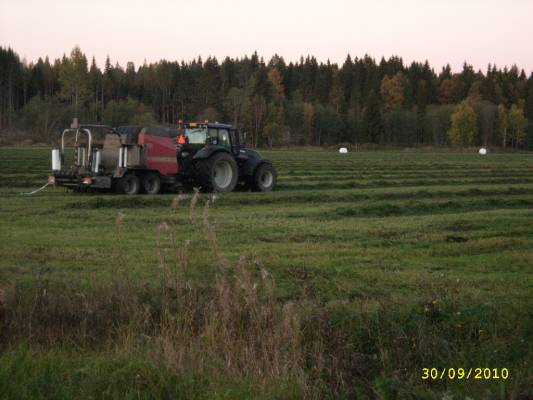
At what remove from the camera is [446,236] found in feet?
42.5

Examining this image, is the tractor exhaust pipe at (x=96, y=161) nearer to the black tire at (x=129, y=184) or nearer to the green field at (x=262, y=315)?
the black tire at (x=129, y=184)

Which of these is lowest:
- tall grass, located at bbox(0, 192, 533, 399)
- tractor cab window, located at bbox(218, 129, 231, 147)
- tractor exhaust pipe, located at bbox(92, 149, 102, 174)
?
tall grass, located at bbox(0, 192, 533, 399)

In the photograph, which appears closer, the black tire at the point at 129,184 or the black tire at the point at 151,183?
the black tire at the point at 129,184

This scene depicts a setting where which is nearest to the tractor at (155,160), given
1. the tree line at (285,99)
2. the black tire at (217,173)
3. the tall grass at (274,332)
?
the black tire at (217,173)

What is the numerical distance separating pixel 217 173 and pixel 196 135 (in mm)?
1360

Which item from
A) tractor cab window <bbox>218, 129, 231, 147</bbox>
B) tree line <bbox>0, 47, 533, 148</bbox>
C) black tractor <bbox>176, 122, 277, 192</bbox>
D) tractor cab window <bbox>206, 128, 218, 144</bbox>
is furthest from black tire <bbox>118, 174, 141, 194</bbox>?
tree line <bbox>0, 47, 533, 148</bbox>

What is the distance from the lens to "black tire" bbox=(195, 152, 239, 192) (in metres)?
21.0

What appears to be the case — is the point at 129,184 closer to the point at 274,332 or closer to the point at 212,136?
the point at 212,136

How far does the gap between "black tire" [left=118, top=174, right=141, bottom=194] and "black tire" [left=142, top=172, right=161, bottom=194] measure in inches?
10.0

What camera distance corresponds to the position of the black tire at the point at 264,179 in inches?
892

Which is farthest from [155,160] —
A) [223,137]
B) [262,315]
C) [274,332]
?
[274,332]

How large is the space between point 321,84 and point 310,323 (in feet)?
391

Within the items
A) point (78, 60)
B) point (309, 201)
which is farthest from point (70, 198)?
point (78, 60)

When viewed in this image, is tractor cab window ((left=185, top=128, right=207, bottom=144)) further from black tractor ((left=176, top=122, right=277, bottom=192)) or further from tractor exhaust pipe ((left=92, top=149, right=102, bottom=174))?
tractor exhaust pipe ((left=92, top=149, right=102, bottom=174))
